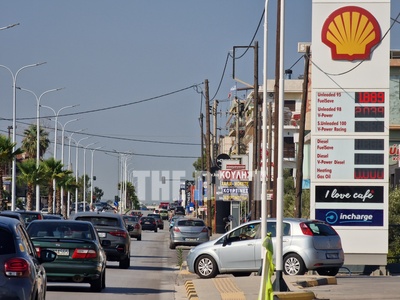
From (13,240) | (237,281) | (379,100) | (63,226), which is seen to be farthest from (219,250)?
(13,240)

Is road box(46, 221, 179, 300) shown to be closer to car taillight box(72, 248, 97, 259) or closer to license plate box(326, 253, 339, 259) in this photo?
car taillight box(72, 248, 97, 259)

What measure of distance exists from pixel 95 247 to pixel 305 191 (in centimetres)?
3872

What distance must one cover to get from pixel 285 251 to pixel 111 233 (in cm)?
→ 746

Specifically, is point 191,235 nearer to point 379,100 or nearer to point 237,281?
point 379,100

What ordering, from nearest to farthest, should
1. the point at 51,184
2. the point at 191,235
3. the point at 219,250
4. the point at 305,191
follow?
the point at 219,250
the point at 191,235
the point at 305,191
the point at 51,184

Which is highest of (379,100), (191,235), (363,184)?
(379,100)

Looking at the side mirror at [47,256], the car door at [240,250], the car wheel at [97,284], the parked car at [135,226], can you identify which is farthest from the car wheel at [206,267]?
the parked car at [135,226]

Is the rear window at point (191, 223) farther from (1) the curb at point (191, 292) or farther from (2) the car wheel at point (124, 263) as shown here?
(1) the curb at point (191, 292)

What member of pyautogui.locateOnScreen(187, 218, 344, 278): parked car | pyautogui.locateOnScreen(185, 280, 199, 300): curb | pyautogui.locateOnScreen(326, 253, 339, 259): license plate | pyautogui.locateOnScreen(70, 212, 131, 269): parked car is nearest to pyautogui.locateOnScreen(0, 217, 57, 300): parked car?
pyautogui.locateOnScreen(185, 280, 199, 300): curb

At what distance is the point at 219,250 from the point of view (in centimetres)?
2914

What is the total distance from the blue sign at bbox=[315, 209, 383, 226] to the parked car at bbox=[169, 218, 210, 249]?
19.6 m

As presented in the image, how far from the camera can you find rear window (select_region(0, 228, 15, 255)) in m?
13.0

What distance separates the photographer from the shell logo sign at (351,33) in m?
34.0

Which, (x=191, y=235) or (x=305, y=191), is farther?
(x=305, y=191)
